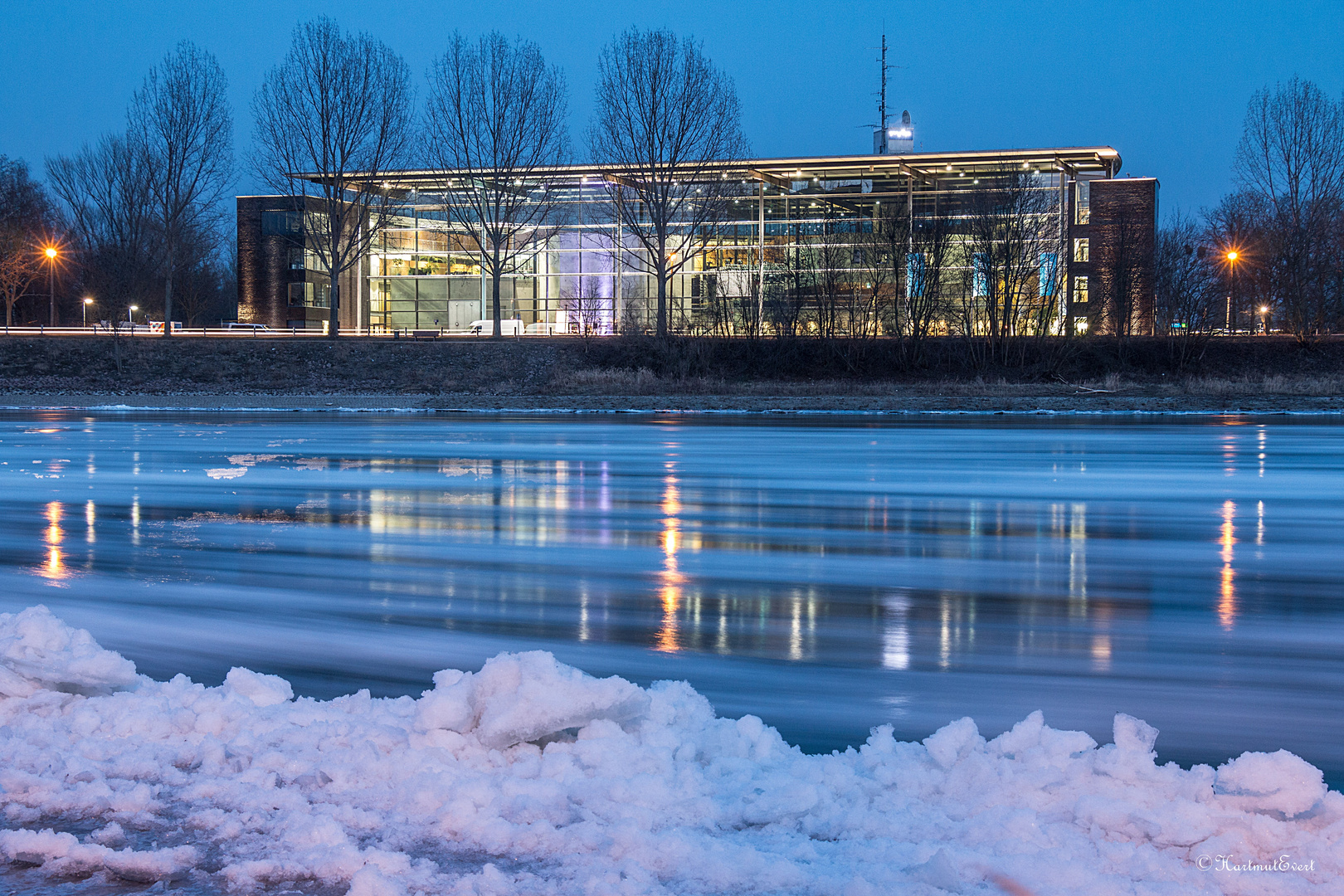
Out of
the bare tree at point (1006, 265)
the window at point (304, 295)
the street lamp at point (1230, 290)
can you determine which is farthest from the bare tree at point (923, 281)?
the window at point (304, 295)

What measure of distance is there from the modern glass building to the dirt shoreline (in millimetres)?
9951

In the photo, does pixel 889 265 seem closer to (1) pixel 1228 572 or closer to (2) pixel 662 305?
(2) pixel 662 305

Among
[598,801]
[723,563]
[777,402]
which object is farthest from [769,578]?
[777,402]

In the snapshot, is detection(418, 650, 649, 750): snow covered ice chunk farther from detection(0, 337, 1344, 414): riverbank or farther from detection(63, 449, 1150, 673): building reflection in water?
detection(0, 337, 1344, 414): riverbank

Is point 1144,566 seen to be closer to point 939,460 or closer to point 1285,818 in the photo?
point 1285,818

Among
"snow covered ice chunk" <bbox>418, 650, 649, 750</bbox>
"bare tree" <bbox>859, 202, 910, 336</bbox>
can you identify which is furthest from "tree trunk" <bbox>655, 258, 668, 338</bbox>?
"snow covered ice chunk" <bbox>418, 650, 649, 750</bbox>

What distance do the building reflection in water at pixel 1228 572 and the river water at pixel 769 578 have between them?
0.11ft

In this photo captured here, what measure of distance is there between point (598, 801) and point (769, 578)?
4278mm

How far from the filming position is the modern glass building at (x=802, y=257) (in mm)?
47812

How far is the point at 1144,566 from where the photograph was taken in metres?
8.52

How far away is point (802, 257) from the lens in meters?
51.0

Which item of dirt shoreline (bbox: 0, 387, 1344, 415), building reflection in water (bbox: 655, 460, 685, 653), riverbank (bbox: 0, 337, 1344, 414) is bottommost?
building reflection in water (bbox: 655, 460, 685, 653)

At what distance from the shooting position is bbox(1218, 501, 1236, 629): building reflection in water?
6.93m

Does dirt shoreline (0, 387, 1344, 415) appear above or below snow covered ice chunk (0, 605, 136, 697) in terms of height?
Answer: above
